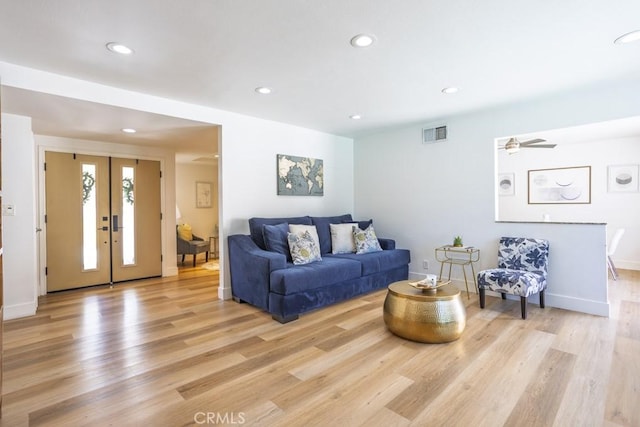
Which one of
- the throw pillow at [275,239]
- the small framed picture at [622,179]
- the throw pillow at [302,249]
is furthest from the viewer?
the small framed picture at [622,179]

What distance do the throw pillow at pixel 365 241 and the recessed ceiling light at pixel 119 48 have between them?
10.4 ft

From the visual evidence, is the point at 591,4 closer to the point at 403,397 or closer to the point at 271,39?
the point at 271,39

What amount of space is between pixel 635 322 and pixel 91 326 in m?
5.17

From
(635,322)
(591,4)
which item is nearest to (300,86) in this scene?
(591,4)

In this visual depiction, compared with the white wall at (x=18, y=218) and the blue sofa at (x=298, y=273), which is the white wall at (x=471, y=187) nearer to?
the blue sofa at (x=298, y=273)

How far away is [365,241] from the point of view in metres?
4.38

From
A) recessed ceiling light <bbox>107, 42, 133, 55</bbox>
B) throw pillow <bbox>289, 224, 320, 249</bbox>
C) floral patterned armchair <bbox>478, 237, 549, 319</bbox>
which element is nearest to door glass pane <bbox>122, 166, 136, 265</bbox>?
throw pillow <bbox>289, 224, 320, 249</bbox>

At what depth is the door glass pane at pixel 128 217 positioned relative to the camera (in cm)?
502

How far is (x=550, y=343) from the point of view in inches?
102

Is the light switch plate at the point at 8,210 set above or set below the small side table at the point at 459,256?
above

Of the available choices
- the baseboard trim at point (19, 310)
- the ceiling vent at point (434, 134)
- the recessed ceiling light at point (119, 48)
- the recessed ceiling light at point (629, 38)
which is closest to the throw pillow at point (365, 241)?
the ceiling vent at point (434, 134)

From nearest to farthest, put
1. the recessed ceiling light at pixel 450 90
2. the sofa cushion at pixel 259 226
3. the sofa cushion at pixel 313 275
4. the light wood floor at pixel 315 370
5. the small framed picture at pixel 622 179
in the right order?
1. the light wood floor at pixel 315 370
2. the sofa cushion at pixel 313 275
3. the recessed ceiling light at pixel 450 90
4. the sofa cushion at pixel 259 226
5. the small framed picture at pixel 622 179

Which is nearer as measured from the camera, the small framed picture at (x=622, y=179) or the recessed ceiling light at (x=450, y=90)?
the recessed ceiling light at (x=450, y=90)

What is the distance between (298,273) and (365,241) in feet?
4.84
